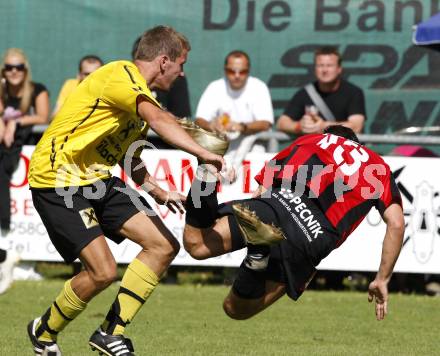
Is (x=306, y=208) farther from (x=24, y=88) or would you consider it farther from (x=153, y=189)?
(x=24, y=88)

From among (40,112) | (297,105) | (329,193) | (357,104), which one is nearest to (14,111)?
(40,112)

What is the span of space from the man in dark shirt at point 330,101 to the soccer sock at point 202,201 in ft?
13.4

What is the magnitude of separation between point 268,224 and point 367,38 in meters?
6.36

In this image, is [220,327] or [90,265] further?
[220,327]

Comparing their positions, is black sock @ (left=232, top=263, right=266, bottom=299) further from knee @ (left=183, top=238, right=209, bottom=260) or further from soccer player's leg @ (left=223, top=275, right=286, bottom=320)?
knee @ (left=183, top=238, right=209, bottom=260)

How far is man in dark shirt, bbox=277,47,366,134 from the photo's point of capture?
11.9m

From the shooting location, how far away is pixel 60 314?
7223 mm

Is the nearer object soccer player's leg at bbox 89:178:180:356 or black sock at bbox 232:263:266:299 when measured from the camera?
soccer player's leg at bbox 89:178:180:356

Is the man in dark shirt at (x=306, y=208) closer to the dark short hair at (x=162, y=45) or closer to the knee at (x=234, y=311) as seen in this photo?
the knee at (x=234, y=311)

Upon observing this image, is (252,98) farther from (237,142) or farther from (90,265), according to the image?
(90,265)

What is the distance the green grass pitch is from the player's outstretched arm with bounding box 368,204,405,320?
91 centimetres

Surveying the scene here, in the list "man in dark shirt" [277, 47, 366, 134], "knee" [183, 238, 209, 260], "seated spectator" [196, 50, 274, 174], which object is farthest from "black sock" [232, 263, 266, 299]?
"seated spectator" [196, 50, 274, 174]

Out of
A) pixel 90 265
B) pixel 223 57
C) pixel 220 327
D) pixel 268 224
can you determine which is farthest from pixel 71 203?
pixel 223 57

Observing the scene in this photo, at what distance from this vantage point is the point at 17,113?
12062 millimetres
